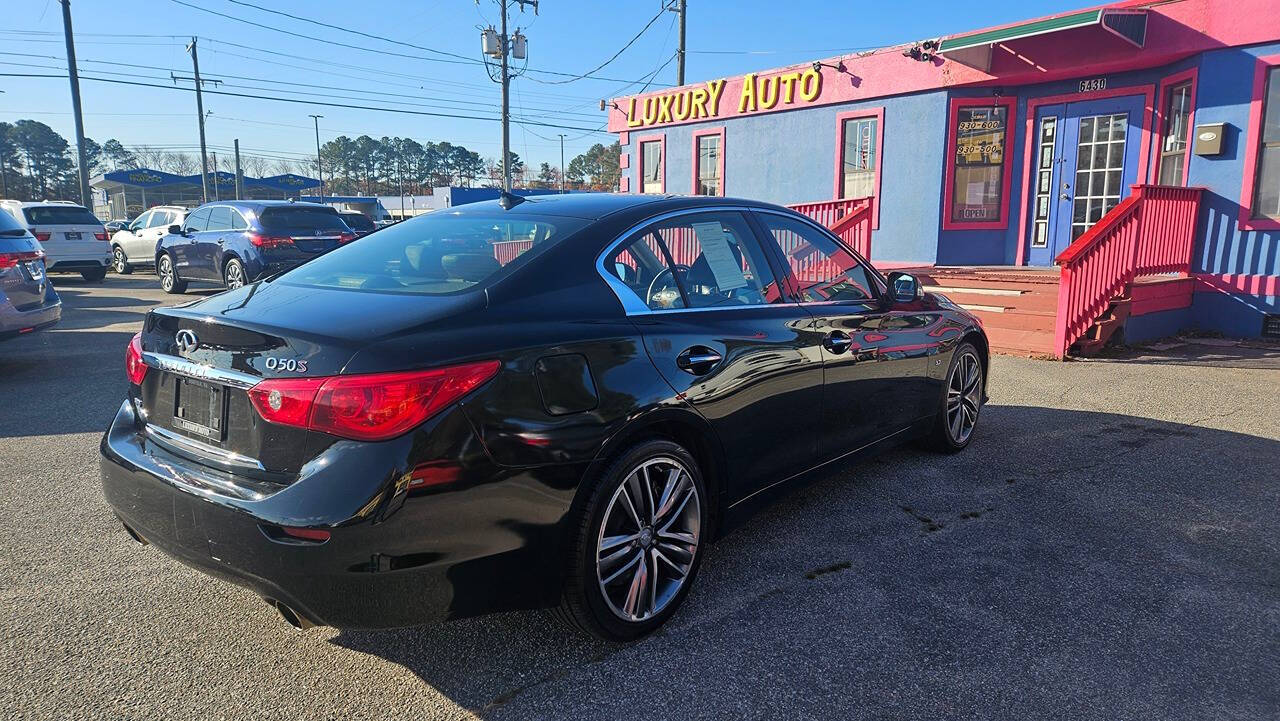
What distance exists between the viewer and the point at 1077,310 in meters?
8.57

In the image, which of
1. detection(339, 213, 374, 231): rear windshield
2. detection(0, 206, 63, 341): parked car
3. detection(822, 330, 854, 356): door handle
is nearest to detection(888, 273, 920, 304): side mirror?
detection(822, 330, 854, 356): door handle

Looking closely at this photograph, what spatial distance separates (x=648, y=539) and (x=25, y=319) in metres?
6.68

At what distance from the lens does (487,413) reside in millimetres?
2385

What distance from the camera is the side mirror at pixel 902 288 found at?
438cm

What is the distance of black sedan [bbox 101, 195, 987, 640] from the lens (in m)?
2.29

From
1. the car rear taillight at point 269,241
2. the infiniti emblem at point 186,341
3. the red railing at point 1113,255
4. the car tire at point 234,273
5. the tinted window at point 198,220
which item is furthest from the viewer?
the tinted window at point 198,220

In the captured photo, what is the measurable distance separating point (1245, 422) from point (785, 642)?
5.04 meters

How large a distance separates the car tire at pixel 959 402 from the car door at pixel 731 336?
1.54 metres

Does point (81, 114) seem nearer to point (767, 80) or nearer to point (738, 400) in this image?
point (767, 80)

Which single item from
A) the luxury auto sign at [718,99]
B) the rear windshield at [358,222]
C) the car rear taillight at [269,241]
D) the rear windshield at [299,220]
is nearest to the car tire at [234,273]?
the car rear taillight at [269,241]

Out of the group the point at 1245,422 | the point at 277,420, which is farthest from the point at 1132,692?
the point at 1245,422

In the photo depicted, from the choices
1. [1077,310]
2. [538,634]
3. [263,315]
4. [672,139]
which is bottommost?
[538,634]

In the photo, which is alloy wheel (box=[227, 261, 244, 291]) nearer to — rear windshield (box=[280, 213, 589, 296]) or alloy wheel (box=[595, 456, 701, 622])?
rear windshield (box=[280, 213, 589, 296])

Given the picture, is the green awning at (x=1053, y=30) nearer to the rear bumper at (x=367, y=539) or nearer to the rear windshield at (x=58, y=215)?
the rear bumper at (x=367, y=539)
